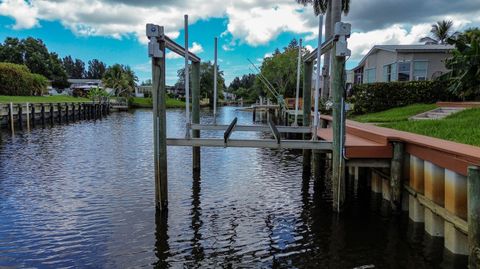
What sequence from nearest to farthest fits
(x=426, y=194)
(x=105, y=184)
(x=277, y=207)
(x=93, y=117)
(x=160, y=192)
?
(x=426, y=194) < (x=160, y=192) < (x=277, y=207) < (x=105, y=184) < (x=93, y=117)

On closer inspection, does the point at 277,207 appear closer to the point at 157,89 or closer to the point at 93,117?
the point at 157,89

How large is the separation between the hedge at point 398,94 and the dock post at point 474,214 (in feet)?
→ 68.4

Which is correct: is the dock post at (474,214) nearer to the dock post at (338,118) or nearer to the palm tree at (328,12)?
the dock post at (338,118)

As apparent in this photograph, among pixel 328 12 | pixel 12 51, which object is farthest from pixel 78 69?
pixel 328 12

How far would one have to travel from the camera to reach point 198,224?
8.83 metres

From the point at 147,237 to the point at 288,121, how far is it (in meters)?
25.1

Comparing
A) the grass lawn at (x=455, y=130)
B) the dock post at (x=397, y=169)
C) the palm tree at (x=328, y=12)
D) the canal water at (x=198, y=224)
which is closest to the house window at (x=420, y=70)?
the palm tree at (x=328, y=12)

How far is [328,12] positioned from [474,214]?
3149cm

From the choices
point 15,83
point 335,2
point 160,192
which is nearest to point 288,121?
point 335,2

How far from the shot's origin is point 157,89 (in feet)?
28.1

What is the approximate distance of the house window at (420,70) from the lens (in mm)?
30703

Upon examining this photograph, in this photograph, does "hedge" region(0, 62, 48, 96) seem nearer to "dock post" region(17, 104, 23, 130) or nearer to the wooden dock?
the wooden dock

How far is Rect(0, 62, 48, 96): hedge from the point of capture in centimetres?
5584

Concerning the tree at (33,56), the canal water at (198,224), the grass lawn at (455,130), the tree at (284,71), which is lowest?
the canal water at (198,224)
